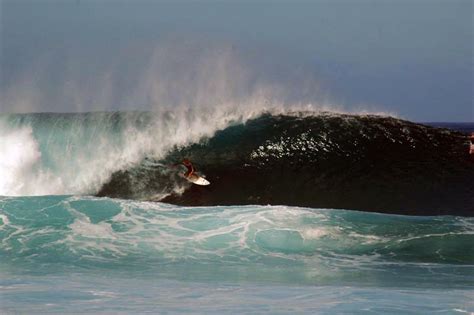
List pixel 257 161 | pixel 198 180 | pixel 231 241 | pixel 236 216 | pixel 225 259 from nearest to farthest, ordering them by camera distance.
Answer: pixel 225 259 < pixel 231 241 < pixel 236 216 < pixel 198 180 < pixel 257 161

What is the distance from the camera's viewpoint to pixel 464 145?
18.8 m

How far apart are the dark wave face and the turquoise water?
1.87 meters

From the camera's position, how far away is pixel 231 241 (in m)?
11.5

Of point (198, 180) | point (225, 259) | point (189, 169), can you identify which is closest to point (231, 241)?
point (225, 259)

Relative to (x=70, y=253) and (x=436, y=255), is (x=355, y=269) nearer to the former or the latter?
(x=436, y=255)

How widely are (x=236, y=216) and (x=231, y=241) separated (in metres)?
1.36

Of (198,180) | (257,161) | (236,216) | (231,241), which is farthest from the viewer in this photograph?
(257,161)

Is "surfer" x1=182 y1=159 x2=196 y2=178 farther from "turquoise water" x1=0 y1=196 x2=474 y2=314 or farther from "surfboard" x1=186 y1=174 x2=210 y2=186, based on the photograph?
"turquoise water" x1=0 y1=196 x2=474 y2=314

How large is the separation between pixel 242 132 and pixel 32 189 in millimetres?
6306

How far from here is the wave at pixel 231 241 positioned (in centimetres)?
995

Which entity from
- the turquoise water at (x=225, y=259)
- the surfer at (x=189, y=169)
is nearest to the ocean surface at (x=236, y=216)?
the turquoise water at (x=225, y=259)

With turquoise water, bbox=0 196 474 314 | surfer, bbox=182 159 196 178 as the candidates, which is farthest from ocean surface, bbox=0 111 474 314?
surfer, bbox=182 159 196 178

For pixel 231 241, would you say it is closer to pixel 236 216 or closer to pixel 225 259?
pixel 225 259

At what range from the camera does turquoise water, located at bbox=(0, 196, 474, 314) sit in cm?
716
